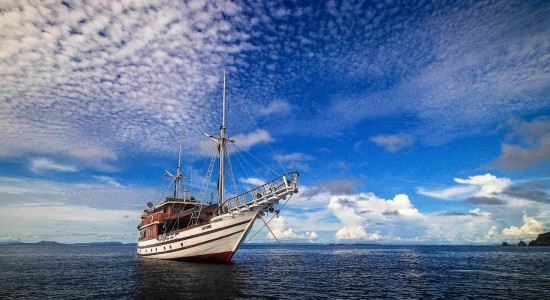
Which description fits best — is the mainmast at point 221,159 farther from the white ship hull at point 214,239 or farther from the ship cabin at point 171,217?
the white ship hull at point 214,239

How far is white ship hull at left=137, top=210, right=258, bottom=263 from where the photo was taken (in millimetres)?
35906

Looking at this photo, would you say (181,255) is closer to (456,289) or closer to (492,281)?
(456,289)

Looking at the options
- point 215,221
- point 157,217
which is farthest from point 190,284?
point 157,217

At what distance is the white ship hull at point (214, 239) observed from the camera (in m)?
35.9

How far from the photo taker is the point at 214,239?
37094mm

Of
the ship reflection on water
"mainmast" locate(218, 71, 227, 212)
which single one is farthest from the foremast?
the ship reflection on water

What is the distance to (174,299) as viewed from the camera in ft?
69.2

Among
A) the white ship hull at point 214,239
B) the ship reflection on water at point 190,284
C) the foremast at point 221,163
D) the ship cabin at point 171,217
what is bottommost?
the ship reflection on water at point 190,284

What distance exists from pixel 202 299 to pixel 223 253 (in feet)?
56.3

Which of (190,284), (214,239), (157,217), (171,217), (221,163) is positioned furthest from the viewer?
(157,217)

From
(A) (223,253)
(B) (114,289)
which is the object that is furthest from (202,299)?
(A) (223,253)

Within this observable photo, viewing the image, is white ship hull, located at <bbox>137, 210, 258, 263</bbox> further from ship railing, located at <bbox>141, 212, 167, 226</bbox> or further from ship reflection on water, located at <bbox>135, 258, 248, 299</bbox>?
ship railing, located at <bbox>141, 212, 167, 226</bbox>

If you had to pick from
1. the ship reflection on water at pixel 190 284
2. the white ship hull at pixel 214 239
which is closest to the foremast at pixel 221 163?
the white ship hull at pixel 214 239

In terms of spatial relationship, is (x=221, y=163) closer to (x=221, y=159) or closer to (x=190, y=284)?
(x=221, y=159)
